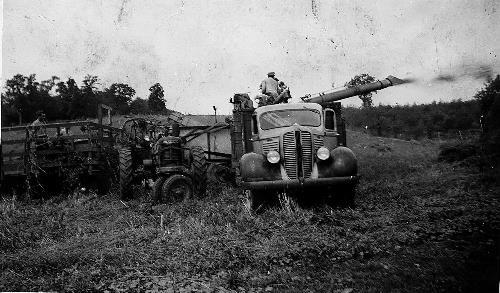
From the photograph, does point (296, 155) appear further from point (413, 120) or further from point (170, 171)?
point (413, 120)

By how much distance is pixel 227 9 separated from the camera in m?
6.79

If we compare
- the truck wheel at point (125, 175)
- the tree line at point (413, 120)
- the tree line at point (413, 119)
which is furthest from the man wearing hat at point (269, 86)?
the tree line at point (413, 120)

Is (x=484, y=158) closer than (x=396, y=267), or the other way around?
(x=396, y=267)

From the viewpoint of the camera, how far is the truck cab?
19.7ft

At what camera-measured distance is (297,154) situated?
6.30 m

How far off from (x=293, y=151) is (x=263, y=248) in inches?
96.3

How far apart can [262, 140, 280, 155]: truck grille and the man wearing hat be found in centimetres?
232

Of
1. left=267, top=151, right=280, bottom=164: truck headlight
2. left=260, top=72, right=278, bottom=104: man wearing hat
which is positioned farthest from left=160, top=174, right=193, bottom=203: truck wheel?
left=260, top=72, right=278, bottom=104: man wearing hat

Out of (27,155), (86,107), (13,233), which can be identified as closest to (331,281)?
(13,233)

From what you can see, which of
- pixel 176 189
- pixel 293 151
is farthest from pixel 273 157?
pixel 176 189

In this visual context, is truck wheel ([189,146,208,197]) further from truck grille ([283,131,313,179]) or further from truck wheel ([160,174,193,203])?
truck grille ([283,131,313,179])

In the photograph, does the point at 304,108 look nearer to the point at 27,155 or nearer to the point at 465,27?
the point at 465,27

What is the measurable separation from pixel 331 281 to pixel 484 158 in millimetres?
8842

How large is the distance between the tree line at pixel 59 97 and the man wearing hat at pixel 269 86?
259cm
